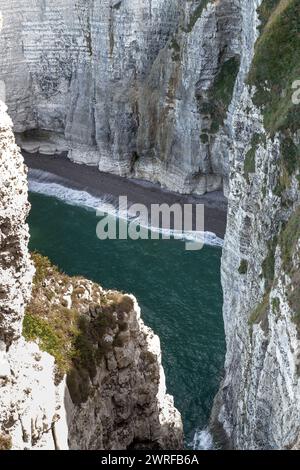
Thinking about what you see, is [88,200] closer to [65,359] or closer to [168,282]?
[168,282]

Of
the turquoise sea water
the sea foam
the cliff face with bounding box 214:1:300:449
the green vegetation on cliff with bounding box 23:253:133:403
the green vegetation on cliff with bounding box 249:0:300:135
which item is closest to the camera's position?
the green vegetation on cliff with bounding box 23:253:133:403

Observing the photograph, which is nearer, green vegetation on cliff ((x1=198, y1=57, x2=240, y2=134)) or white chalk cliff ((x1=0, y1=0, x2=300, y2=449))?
white chalk cliff ((x1=0, y1=0, x2=300, y2=449))

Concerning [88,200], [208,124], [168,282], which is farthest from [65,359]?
[88,200]

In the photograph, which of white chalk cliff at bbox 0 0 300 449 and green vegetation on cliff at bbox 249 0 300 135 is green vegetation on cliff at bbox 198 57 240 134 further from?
green vegetation on cliff at bbox 249 0 300 135

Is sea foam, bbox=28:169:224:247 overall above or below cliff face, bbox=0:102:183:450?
below

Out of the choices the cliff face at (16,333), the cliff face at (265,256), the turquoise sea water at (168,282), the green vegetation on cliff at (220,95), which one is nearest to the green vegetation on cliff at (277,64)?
the cliff face at (265,256)

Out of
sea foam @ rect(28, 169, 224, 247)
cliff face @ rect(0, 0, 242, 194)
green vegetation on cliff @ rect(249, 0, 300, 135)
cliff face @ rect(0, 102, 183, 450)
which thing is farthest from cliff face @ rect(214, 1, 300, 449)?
cliff face @ rect(0, 0, 242, 194)

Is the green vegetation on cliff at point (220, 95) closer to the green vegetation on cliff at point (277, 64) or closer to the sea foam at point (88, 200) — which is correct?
the sea foam at point (88, 200)
